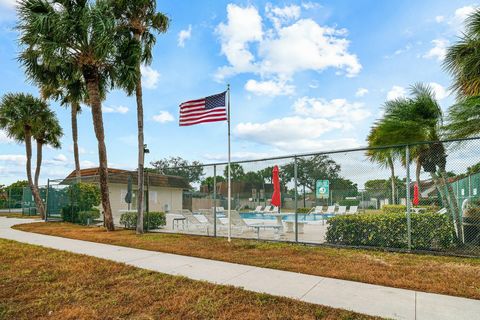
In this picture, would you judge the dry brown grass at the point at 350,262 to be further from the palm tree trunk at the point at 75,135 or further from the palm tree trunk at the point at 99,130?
the palm tree trunk at the point at 75,135

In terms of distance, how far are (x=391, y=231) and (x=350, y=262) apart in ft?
6.52

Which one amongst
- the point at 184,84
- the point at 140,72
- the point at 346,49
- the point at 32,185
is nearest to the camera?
the point at 346,49

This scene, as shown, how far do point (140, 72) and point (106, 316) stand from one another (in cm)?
1054

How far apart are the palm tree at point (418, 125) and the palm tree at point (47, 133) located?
78.0 feet

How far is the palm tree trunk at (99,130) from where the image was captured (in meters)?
13.1

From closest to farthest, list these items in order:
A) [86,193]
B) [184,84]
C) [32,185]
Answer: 1. [184,84]
2. [86,193]
3. [32,185]

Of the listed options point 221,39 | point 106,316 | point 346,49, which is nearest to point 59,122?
point 221,39

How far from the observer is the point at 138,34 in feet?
42.3

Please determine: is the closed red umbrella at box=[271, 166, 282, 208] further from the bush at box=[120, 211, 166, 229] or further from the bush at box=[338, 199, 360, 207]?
the bush at box=[338, 199, 360, 207]

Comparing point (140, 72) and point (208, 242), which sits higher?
point (140, 72)

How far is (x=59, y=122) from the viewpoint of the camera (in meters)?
26.2

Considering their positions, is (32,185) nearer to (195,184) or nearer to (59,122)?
(59,122)

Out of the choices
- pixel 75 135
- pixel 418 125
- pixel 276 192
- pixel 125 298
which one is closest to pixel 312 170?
pixel 276 192

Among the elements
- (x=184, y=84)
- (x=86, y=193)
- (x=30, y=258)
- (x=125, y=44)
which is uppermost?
(x=125, y=44)
